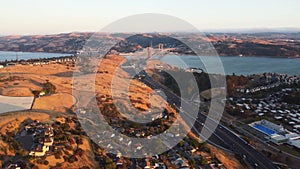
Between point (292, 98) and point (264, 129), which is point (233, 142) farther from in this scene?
point (292, 98)

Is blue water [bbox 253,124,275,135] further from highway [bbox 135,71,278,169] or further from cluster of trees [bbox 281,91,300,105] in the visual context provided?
cluster of trees [bbox 281,91,300,105]

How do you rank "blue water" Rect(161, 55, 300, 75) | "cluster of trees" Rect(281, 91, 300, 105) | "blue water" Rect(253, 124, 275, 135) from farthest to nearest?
"blue water" Rect(161, 55, 300, 75) < "cluster of trees" Rect(281, 91, 300, 105) < "blue water" Rect(253, 124, 275, 135)

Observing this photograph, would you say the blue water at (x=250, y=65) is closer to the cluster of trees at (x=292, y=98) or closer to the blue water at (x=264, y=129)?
the cluster of trees at (x=292, y=98)

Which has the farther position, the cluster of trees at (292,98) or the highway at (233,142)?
the cluster of trees at (292,98)

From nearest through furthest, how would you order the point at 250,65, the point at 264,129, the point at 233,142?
the point at 233,142, the point at 264,129, the point at 250,65

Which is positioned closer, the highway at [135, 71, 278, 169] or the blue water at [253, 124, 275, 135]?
the highway at [135, 71, 278, 169]

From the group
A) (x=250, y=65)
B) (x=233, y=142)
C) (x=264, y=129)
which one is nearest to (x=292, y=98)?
(x=264, y=129)

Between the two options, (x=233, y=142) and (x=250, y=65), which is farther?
(x=250, y=65)

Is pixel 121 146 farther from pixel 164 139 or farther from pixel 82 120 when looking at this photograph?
pixel 82 120

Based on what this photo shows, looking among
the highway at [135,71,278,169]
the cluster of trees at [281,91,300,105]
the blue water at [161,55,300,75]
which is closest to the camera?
the highway at [135,71,278,169]

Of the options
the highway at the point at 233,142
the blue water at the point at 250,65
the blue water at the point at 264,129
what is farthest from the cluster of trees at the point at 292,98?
the blue water at the point at 250,65

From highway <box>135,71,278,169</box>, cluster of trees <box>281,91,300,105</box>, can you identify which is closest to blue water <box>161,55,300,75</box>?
cluster of trees <box>281,91,300,105</box>

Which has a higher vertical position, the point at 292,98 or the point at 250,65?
the point at 292,98
